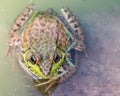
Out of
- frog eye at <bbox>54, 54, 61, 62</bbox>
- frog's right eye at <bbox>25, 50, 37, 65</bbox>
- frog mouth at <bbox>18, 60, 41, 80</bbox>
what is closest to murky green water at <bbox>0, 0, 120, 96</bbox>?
frog mouth at <bbox>18, 60, 41, 80</bbox>

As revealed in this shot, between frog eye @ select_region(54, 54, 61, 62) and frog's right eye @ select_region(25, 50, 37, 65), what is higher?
frog's right eye @ select_region(25, 50, 37, 65)

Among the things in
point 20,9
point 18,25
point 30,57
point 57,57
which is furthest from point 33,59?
point 20,9

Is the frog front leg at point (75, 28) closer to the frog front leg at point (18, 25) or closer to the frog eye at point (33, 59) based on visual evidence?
the frog front leg at point (18, 25)

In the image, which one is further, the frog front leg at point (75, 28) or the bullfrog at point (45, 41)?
the frog front leg at point (75, 28)

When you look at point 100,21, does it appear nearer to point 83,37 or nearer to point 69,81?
point 83,37

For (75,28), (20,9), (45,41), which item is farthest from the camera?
(20,9)

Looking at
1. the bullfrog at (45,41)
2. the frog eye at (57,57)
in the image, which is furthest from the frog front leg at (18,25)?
the frog eye at (57,57)

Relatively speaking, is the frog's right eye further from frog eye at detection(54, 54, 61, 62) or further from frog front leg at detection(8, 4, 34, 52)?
frog front leg at detection(8, 4, 34, 52)

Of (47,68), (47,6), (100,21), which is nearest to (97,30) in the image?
(100,21)

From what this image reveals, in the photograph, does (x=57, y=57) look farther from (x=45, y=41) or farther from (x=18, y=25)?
(x=18, y=25)
